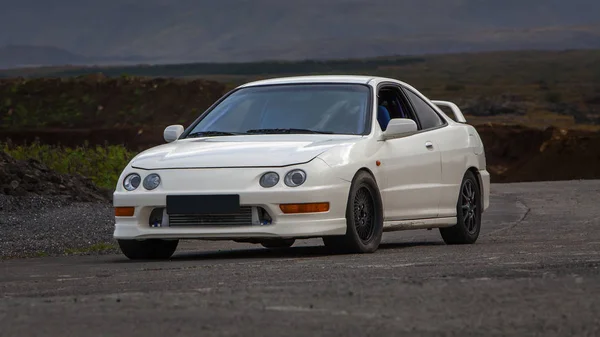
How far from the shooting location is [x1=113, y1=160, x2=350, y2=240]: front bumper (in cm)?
1243

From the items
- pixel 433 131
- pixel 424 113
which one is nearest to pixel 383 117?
pixel 433 131

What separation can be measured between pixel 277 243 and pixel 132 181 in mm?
2230

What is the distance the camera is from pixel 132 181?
12.9 meters

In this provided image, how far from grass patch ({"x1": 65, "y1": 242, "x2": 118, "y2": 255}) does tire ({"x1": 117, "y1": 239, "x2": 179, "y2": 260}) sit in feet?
5.34

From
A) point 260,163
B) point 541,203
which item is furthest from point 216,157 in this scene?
point 541,203

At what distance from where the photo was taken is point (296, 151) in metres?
12.7

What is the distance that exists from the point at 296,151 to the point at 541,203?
1233 cm

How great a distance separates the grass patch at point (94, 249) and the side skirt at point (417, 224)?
2.95 metres

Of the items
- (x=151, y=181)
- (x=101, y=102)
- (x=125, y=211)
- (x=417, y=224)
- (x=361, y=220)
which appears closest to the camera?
(x=151, y=181)

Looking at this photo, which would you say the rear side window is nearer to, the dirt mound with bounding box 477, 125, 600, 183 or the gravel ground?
the gravel ground

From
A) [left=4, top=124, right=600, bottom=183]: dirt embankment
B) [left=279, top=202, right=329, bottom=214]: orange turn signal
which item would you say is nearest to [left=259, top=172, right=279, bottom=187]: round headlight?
[left=279, top=202, right=329, bottom=214]: orange turn signal

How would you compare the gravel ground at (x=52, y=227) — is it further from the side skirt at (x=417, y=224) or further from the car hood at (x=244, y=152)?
the side skirt at (x=417, y=224)

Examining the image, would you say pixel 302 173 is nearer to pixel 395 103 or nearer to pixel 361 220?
pixel 361 220

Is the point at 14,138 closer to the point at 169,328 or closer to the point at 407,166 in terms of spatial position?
the point at 407,166
